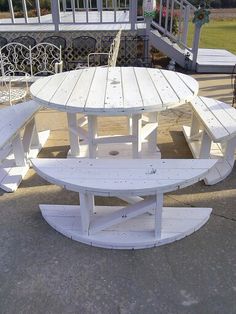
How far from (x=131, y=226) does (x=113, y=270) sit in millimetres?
373

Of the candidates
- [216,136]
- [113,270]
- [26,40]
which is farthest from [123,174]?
[26,40]

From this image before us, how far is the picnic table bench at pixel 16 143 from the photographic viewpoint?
2.62m

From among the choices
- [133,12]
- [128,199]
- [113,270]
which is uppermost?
[133,12]

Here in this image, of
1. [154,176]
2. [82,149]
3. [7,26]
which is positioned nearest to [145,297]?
[154,176]

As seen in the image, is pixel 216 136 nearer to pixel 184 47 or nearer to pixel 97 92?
pixel 97 92

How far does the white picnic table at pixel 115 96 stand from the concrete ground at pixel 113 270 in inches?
27.1

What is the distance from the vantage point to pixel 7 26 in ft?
22.9

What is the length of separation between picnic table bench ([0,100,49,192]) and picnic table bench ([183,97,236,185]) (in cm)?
161

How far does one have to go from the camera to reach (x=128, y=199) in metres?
2.28

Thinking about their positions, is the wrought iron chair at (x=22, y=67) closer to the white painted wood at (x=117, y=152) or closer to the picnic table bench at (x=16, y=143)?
the picnic table bench at (x=16, y=143)

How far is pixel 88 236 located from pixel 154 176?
62 cm

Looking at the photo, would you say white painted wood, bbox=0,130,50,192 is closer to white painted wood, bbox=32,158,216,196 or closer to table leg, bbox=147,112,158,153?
white painted wood, bbox=32,158,216,196

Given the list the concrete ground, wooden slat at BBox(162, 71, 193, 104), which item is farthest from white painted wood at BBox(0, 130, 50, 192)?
wooden slat at BBox(162, 71, 193, 104)

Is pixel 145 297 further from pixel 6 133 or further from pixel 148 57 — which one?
pixel 148 57
